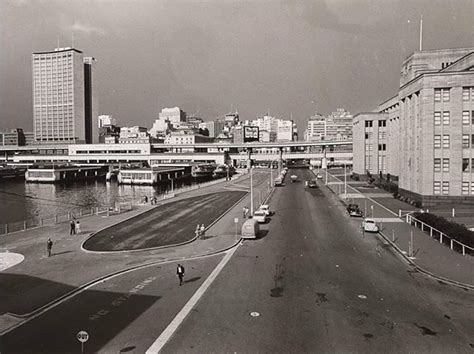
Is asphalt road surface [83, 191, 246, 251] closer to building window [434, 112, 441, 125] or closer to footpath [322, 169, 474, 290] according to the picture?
footpath [322, 169, 474, 290]

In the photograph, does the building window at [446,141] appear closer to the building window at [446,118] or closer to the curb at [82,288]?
the building window at [446,118]

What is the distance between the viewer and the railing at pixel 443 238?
31969mm

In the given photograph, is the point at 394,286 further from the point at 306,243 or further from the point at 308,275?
the point at 306,243

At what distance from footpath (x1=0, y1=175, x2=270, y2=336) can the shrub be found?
62.1 ft

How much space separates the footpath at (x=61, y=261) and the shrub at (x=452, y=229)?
1892 cm

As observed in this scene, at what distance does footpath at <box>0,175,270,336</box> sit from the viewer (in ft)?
73.9

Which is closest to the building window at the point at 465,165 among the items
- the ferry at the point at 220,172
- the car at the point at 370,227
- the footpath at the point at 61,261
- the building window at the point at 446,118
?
the building window at the point at 446,118

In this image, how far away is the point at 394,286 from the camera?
2480 centimetres

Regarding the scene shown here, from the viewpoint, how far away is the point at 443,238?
3606 cm

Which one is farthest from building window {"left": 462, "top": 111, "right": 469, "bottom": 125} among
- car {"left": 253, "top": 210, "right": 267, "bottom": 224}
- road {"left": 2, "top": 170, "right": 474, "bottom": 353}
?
road {"left": 2, "top": 170, "right": 474, "bottom": 353}

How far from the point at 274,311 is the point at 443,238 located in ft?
75.2

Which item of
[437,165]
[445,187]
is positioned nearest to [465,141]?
[437,165]

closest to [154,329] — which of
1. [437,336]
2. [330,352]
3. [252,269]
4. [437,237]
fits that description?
[330,352]

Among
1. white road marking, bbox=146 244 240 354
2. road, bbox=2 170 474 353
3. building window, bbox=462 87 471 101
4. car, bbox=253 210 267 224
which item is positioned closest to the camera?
white road marking, bbox=146 244 240 354
